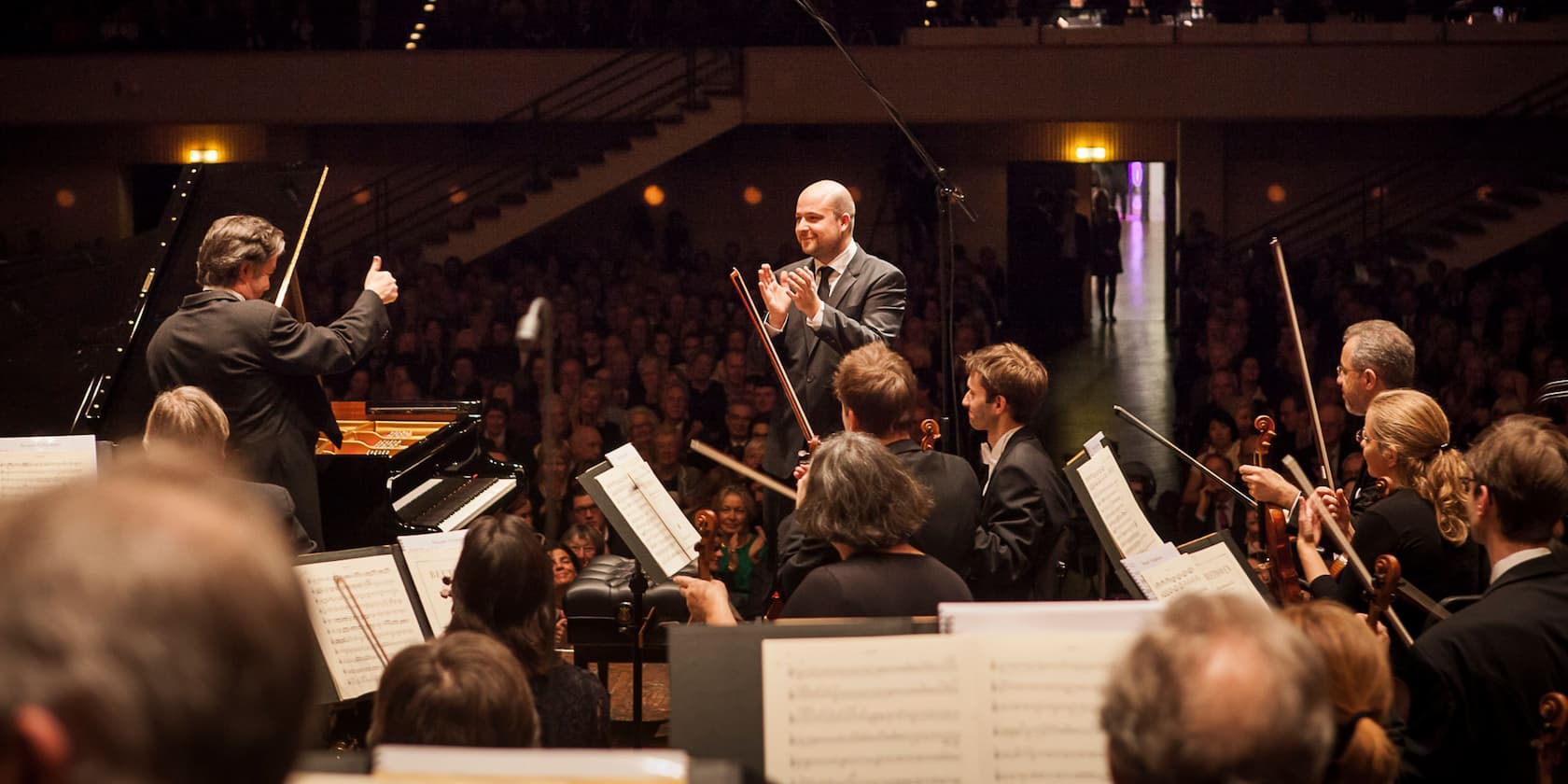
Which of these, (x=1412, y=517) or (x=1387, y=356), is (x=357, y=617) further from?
(x=1387, y=356)

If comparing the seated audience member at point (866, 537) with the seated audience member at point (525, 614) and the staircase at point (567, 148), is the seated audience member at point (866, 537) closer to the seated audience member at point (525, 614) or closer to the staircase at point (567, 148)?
the seated audience member at point (525, 614)

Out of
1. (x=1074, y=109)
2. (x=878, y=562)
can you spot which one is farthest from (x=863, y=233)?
(x=878, y=562)

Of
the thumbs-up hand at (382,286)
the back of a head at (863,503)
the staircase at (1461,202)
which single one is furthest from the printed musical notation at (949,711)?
the staircase at (1461,202)

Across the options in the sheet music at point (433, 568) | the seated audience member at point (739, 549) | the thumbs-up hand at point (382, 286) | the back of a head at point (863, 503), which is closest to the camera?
the back of a head at point (863, 503)

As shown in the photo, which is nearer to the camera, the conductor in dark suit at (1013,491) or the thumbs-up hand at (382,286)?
the conductor in dark suit at (1013,491)

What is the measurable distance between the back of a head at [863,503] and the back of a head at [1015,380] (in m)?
1.02

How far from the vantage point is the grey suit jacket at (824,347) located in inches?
165

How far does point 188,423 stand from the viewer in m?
3.14

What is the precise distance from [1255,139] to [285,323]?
39.0 ft

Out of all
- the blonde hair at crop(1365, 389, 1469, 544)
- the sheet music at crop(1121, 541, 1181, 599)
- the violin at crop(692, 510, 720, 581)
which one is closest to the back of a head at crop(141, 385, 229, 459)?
the violin at crop(692, 510, 720, 581)

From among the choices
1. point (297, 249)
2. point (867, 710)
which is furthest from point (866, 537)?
point (297, 249)

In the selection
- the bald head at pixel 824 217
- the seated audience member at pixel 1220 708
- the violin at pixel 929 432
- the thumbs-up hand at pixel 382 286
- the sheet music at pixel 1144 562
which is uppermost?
the bald head at pixel 824 217

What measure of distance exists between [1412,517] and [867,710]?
5.47 feet

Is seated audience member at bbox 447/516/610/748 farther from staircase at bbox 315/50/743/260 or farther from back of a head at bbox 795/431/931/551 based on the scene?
staircase at bbox 315/50/743/260
